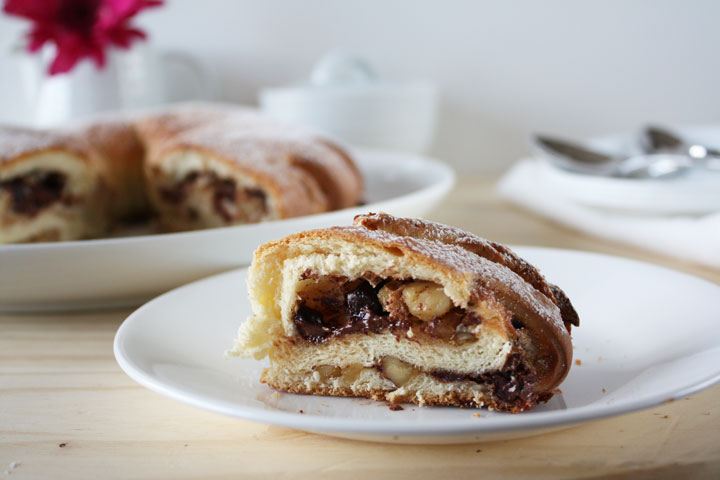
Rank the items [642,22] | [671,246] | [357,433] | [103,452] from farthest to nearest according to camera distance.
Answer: [642,22]
[671,246]
[103,452]
[357,433]

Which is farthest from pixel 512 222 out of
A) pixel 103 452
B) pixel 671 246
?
pixel 103 452

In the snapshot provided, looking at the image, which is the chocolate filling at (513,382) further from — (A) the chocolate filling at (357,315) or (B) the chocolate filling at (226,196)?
(B) the chocolate filling at (226,196)

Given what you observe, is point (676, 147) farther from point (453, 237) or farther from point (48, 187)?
point (48, 187)

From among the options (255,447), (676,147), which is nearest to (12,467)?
(255,447)

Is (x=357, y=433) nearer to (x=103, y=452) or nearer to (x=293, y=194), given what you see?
(x=103, y=452)

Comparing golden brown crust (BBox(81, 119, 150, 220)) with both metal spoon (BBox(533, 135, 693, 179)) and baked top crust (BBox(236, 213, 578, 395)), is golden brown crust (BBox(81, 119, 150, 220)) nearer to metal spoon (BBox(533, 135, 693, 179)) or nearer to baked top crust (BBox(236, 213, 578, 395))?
metal spoon (BBox(533, 135, 693, 179))

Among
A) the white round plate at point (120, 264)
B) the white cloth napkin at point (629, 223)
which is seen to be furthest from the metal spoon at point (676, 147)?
the white round plate at point (120, 264)
